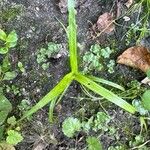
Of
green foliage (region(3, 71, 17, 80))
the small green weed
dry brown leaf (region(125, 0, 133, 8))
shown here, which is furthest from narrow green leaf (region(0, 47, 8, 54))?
dry brown leaf (region(125, 0, 133, 8))

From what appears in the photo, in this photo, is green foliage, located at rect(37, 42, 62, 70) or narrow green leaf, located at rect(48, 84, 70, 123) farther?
green foliage, located at rect(37, 42, 62, 70)

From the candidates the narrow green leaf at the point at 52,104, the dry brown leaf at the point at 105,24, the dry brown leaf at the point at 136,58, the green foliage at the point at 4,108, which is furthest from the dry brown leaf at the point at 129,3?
the green foliage at the point at 4,108

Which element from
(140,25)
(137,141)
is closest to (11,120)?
(137,141)

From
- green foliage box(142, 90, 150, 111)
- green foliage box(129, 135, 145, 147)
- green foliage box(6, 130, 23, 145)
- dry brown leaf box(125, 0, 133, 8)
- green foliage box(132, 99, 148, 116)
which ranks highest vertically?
dry brown leaf box(125, 0, 133, 8)

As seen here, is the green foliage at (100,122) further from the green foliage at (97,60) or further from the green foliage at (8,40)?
the green foliage at (8,40)

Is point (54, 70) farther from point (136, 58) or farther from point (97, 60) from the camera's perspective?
point (136, 58)

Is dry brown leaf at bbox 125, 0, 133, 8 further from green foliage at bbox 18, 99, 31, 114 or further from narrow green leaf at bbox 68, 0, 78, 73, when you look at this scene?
green foliage at bbox 18, 99, 31, 114

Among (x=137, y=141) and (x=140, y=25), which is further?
(x=140, y=25)
